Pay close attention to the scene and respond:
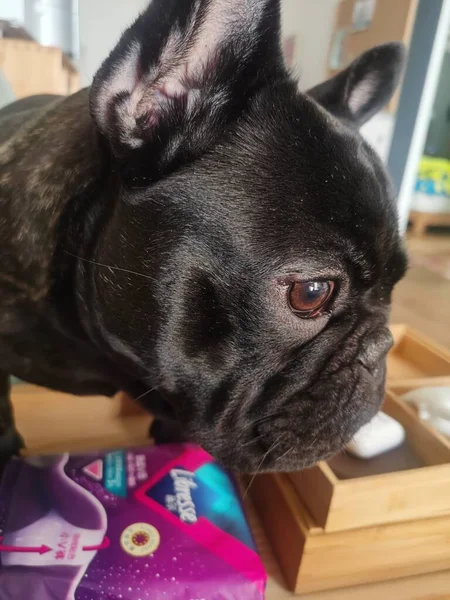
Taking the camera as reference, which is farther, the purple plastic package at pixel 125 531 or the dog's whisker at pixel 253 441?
the dog's whisker at pixel 253 441

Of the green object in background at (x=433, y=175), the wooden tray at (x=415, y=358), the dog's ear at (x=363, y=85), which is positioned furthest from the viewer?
the green object in background at (x=433, y=175)

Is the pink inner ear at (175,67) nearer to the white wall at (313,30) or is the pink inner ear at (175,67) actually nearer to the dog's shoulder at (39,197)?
the dog's shoulder at (39,197)

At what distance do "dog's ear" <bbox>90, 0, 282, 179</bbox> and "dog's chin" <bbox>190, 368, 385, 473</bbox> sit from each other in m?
0.36

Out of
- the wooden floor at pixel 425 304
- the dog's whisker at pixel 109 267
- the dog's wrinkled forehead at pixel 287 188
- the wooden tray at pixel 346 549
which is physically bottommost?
the wooden floor at pixel 425 304

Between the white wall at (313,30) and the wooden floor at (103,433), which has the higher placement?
the white wall at (313,30)

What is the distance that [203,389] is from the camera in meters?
0.71

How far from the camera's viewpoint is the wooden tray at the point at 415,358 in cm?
116

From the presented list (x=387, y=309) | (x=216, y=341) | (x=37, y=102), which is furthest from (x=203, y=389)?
(x=37, y=102)

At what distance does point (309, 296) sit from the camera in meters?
0.65

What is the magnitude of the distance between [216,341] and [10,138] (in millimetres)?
511

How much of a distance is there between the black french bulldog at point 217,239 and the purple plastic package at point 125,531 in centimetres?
8

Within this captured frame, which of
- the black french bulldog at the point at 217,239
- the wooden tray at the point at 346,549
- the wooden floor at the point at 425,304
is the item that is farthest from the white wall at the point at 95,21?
the wooden tray at the point at 346,549

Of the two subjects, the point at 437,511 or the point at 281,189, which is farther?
the point at 437,511

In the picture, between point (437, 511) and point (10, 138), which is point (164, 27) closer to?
point (10, 138)
